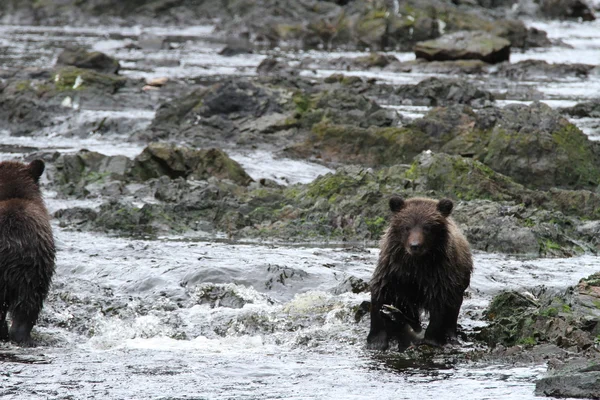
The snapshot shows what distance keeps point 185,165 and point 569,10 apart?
4537 centimetres

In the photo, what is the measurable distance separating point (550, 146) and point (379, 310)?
9.06 meters

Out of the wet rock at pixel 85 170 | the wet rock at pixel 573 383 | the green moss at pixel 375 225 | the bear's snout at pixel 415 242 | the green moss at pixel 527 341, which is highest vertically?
the bear's snout at pixel 415 242

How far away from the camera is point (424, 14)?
4597cm

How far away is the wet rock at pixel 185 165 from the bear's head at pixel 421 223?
8.24 meters

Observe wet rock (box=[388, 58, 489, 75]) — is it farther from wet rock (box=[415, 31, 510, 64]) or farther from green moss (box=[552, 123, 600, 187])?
green moss (box=[552, 123, 600, 187])

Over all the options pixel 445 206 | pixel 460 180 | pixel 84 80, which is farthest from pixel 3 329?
pixel 84 80

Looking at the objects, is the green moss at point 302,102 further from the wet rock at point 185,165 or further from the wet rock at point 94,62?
the wet rock at point 94,62

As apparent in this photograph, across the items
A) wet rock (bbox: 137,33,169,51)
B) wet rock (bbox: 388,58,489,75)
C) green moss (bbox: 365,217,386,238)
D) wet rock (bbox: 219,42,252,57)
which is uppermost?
green moss (bbox: 365,217,386,238)

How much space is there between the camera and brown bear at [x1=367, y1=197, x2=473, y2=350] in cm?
846

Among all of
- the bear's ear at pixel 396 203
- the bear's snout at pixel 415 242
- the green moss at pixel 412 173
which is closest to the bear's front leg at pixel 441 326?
the bear's snout at pixel 415 242

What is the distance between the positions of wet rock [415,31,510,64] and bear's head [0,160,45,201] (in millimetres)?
26915

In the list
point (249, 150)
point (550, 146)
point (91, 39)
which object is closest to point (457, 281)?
point (550, 146)

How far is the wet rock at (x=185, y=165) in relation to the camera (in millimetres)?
16703

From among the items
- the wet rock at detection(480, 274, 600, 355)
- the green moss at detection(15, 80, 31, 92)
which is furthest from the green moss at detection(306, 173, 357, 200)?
the green moss at detection(15, 80, 31, 92)
